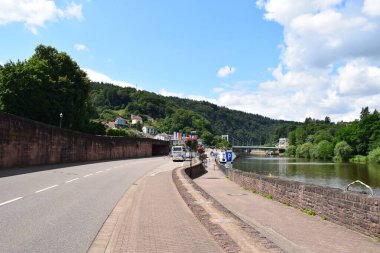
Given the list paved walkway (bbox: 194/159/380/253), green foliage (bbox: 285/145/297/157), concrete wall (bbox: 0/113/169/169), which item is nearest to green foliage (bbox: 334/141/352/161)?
green foliage (bbox: 285/145/297/157)

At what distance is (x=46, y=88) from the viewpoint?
54719mm

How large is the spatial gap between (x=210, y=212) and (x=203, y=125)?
181 m

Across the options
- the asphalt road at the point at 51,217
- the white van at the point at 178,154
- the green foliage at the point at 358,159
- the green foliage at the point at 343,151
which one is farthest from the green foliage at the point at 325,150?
the asphalt road at the point at 51,217

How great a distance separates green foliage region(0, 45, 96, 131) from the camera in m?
50.4

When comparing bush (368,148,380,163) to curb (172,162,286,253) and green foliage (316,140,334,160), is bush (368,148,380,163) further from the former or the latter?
curb (172,162,286,253)

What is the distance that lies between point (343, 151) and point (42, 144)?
86.4 meters

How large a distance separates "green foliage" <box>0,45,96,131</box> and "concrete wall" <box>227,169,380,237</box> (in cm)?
4105

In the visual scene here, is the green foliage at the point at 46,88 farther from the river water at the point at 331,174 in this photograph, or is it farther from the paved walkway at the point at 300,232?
the paved walkway at the point at 300,232

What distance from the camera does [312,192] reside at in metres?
12.8

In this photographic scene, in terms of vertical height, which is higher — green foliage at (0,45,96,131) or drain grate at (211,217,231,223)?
green foliage at (0,45,96,131)

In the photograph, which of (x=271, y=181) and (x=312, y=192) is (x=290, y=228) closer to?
(x=312, y=192)

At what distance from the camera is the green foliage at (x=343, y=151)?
10262 centimetres

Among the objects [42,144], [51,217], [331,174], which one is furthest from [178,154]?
[51,217]

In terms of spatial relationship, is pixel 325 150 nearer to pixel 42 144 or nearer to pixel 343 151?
pixel 343 151
